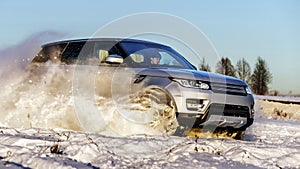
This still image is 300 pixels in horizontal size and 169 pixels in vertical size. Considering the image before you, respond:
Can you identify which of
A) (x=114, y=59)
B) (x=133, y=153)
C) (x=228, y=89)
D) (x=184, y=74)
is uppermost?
(x=114, y=59)

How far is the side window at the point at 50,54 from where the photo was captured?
7764 mm

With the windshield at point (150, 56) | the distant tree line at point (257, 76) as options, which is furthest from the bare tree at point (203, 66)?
the distant tree line at point (257, 76)

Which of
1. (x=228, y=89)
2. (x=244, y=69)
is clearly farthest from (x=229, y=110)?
(x=244, y=69)

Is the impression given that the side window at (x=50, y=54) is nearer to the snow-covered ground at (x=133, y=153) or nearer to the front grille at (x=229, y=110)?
the snow-covered ground at (x=133, y=153)

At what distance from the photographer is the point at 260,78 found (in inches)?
2458

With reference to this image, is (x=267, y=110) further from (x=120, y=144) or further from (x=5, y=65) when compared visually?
(x=120, y=144)

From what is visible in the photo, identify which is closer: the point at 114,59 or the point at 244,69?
the point at 114,59

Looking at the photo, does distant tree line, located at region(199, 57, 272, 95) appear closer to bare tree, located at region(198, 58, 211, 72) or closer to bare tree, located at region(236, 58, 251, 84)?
bare tree, located at region(236, 58, 251, 84)

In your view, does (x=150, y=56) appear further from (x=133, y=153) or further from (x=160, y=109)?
(x=133, y=153)

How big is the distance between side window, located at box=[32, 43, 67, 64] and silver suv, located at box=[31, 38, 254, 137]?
0.50 meters

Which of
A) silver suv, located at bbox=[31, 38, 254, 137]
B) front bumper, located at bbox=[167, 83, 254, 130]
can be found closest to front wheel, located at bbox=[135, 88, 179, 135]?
silver suv, located at bbox=[31, 38, 254, 137]

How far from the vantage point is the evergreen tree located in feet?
201

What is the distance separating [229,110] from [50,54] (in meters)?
3.72

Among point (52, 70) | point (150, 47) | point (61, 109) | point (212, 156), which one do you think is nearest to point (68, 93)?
point (61, 109)
